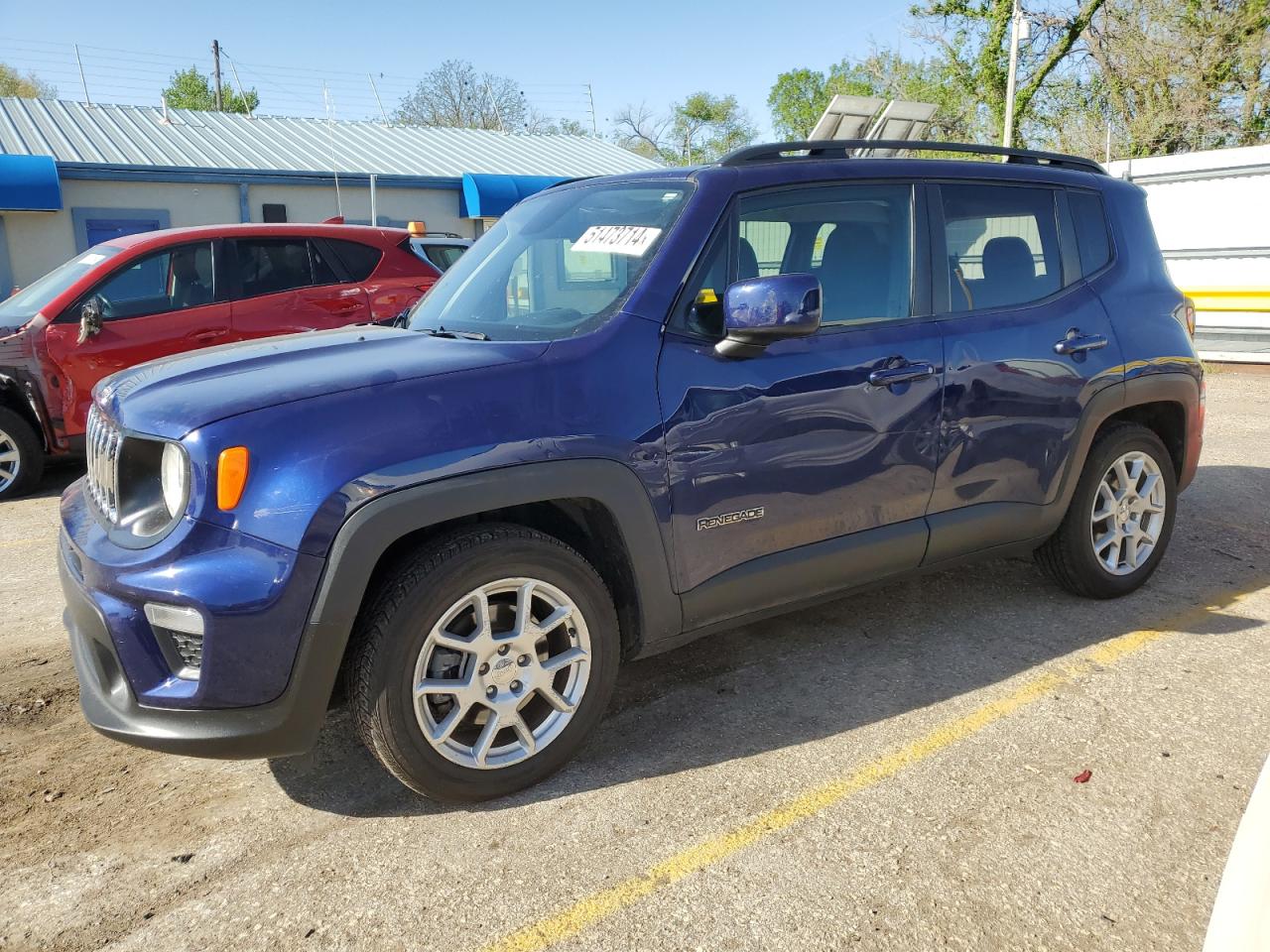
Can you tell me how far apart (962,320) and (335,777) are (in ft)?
9.16

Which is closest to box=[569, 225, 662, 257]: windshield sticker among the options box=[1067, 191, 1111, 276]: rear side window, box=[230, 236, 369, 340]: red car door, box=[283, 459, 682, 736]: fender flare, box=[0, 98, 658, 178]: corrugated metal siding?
box=[283, 459, 682, 736]: fender flare

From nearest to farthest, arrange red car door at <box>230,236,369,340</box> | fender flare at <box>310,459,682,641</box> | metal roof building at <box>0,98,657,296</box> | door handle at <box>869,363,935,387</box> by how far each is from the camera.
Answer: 1. fender flare at <box>310,459,682,641</box>
2. door handle at <box>869,363,935,387</box>
3. red car door at <box>230,236,369,340</box>
4. metal roof building at <box>0,98,657,296</box>

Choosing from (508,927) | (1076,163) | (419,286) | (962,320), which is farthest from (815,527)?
(419,286)

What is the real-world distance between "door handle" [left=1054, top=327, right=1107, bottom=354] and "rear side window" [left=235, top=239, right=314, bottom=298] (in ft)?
18.6

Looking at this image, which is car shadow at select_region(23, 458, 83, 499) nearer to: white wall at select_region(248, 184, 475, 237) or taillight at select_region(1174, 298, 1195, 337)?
taillight at select_region(1174, 298, 1195, 337)

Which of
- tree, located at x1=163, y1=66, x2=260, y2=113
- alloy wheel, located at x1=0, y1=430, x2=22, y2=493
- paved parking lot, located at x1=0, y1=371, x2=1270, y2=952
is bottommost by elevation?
paved parking lot, located at x1=0, y1=371, x2=1270, y2=952

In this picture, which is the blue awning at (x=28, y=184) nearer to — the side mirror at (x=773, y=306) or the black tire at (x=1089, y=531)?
the side mirror at (x=773, y=306)

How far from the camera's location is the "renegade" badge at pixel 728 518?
307 centimetres

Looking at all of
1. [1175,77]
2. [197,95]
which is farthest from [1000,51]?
[197,95]

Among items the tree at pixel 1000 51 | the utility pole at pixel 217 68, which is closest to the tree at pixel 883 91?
the tree at pixel 1000 51

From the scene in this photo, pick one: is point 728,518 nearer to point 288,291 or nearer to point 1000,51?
point 288,291

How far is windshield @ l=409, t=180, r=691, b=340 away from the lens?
3189 mm

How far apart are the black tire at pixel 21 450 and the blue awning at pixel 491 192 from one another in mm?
14934

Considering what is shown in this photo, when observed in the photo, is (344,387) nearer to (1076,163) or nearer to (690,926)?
(690,926)
